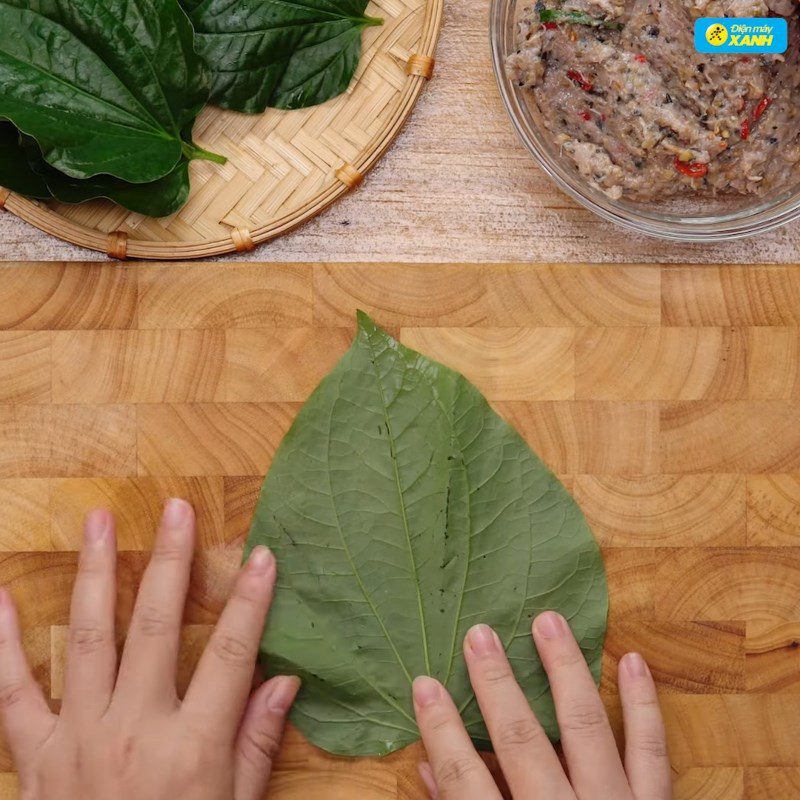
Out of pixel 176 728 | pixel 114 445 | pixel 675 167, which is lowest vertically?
pixel 176 728

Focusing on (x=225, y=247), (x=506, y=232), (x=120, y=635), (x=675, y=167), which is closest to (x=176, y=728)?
(x=120, y=635)

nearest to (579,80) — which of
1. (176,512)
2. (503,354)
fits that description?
(503,354)

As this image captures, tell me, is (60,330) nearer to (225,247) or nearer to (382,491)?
(225,247)

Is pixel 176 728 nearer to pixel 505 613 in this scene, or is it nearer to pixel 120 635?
pixel 120 635

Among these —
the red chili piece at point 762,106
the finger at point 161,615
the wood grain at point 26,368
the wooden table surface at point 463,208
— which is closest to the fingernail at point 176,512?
the finger at point 161,615

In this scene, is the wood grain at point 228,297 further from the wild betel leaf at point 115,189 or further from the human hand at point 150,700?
the human hand at point 150,700

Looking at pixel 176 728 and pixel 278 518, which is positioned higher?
pixel 278 518
